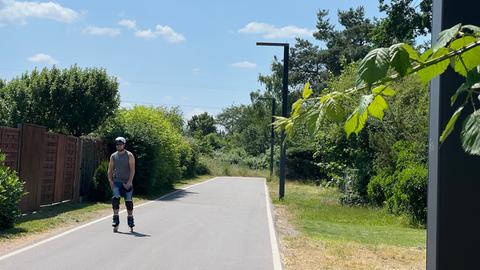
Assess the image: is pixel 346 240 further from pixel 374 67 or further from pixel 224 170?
pixel 224 170

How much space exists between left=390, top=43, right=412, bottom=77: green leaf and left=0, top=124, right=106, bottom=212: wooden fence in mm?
12378

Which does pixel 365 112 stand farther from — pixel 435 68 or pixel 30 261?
pixel 30 261

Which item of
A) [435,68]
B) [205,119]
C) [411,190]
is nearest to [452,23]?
[435,68]

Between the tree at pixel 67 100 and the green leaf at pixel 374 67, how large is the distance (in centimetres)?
2354

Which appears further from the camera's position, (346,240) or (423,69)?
(346,240)

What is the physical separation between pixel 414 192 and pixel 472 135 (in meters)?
16.7

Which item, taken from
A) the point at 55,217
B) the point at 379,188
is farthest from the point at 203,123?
the point at 55,217

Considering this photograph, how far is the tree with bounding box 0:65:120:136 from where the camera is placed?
24094mm

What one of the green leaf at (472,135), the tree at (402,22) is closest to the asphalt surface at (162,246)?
the green leaf at (472,135)

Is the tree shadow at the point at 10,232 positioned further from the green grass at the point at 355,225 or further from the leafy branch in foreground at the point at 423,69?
the leafy branch in foreground at the point at 423,69

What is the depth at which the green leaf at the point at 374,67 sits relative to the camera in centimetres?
133

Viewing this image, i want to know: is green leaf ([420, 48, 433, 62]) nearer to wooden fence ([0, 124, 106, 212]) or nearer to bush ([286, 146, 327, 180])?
wooden fence ([0, 124, 106, 212])

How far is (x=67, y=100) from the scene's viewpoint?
24438 mm

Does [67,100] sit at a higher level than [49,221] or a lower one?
higher
